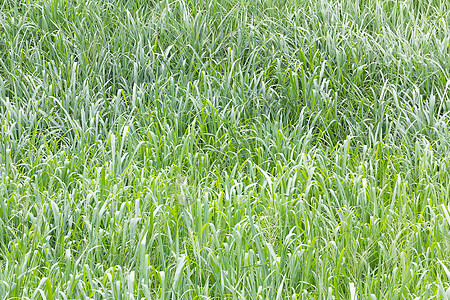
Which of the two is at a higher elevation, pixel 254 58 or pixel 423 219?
pixel 254 58

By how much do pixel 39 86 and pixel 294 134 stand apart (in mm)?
2269

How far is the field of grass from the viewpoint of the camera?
243 cm

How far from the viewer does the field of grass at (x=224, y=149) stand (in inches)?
95.7

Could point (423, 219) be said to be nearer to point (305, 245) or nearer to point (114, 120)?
point (305, 245)

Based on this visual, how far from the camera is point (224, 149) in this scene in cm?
377

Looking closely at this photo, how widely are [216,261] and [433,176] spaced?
161 centimetres

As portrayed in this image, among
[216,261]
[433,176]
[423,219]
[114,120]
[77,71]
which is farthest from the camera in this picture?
[77,71]

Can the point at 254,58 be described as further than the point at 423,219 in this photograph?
Yes

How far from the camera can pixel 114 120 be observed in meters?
4.10

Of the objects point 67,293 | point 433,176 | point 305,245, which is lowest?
point 67,293

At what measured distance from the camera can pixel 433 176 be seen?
10.2ft

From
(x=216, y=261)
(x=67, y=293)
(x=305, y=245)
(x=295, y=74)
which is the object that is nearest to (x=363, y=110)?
(x=295, y=74)

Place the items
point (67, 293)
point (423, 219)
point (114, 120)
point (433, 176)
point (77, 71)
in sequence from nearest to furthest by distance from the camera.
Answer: point (67, 293) → point (423, 219) → point (433, 176) → point (114, 120) → point (77, 71)

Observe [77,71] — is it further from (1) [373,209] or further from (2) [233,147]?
(1) [373,209]
